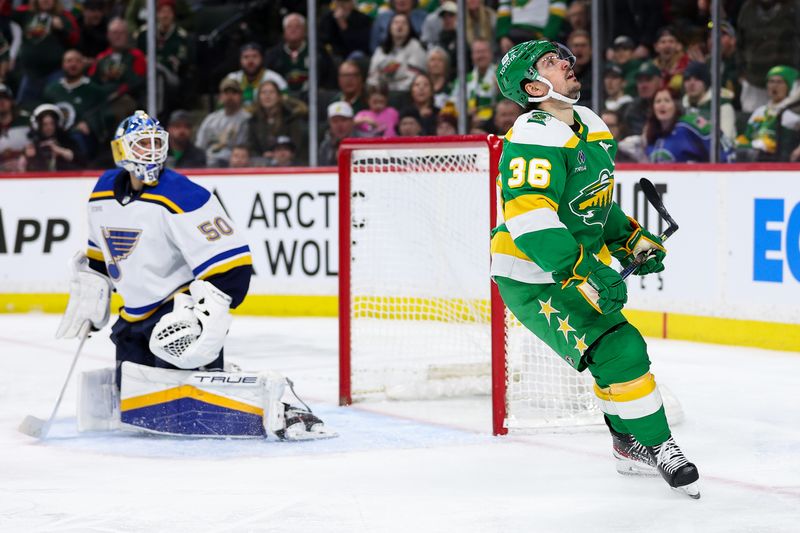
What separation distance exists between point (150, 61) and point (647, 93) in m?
3.11

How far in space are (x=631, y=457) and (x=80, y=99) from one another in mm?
6195

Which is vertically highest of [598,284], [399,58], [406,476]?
[399,58]

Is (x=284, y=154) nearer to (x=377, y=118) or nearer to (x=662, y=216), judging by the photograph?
(x=377, y=118)

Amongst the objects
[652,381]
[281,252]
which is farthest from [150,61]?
[652,381]

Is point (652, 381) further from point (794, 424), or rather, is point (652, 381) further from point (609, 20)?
point (609, 20)

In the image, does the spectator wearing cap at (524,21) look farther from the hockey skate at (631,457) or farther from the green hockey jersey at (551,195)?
the hockey skate at (631,457)

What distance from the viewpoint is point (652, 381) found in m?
3.46

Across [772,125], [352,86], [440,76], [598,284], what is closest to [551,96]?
[598,284]

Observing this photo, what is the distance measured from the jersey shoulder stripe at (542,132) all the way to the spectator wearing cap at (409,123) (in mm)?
4705

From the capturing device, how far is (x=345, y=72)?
27.7 feet

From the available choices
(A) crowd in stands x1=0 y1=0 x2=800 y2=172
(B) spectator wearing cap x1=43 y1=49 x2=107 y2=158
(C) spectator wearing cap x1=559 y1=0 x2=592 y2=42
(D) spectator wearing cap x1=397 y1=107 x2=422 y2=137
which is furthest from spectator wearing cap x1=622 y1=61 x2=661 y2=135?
(B) spectator wearing cap x1=43 y1=49 x2=107 y2=158

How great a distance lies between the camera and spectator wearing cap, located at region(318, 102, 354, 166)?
8.23 metres

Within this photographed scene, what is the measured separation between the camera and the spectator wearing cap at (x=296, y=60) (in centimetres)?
835

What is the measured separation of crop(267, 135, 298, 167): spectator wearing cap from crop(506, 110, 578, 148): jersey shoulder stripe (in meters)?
4.81
